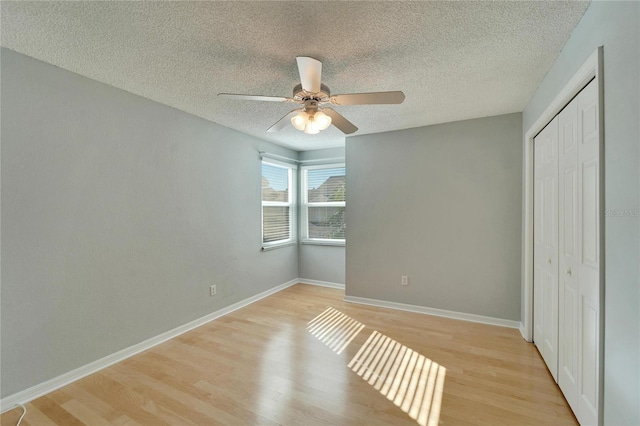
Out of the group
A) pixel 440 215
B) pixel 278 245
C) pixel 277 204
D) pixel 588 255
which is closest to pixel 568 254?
pixel 588 255

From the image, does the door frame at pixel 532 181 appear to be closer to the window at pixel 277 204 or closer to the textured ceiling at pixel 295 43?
the textured ceiling at pixel 295 43

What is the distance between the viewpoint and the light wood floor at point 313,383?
177 centimetres

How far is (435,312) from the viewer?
351 centimetres

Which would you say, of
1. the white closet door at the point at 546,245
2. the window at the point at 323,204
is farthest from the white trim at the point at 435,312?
the window at the point at 323,204

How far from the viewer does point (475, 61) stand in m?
2.01

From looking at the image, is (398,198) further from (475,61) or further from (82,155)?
(82,155)

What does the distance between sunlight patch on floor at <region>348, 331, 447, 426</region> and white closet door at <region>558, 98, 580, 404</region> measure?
81 centimetres

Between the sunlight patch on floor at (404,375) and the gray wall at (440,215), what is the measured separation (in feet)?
3.89

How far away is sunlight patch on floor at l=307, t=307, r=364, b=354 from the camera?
9.12 feet

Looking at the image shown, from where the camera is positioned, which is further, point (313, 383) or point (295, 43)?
point (313, 383)

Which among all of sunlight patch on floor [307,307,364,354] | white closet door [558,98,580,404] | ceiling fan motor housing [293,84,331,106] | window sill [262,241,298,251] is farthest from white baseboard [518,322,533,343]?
window sill [262,241,298,251]

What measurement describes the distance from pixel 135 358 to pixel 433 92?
3660 millimetres

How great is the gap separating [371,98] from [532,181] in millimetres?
2039

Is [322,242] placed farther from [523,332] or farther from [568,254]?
[568,254]
